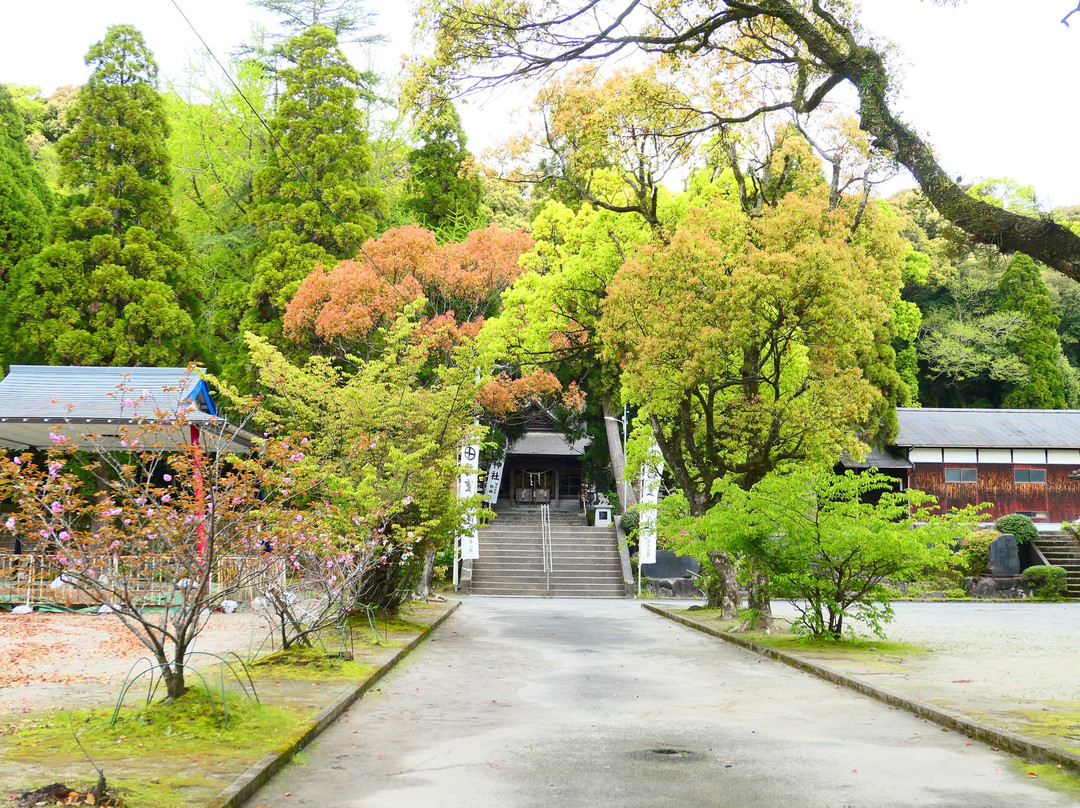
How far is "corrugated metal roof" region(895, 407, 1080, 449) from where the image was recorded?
1281 inches

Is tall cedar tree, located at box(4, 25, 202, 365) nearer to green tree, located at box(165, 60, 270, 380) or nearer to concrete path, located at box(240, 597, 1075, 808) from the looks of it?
green tree, located at box(165, 60, 270, 380)

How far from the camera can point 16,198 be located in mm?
27781

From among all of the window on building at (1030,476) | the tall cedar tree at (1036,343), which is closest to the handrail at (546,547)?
the window on building at (1030,476)

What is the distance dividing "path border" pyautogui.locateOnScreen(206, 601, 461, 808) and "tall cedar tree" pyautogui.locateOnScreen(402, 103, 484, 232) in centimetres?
2646

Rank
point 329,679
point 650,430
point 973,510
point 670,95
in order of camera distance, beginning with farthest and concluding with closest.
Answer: point 650,430, point 973,510, point 670,95, point 329,679

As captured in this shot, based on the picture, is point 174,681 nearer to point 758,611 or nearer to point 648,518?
point 758,611

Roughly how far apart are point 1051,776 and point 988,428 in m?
31.4

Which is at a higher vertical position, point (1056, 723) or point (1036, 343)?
point (1036, 343)

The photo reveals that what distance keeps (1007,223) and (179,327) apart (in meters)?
24.7

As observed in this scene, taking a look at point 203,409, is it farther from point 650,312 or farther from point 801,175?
point 801,175

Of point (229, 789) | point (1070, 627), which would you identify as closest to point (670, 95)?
point (229, 789)

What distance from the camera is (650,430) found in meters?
19.8

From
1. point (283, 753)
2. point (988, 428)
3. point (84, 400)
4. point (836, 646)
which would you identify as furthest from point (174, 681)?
point (988, 428)

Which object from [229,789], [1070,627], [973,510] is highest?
[973,510]
